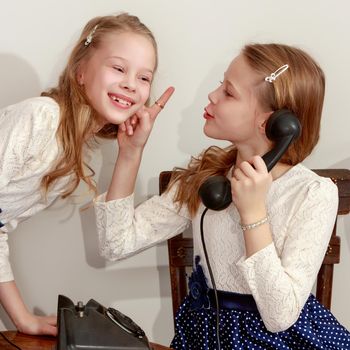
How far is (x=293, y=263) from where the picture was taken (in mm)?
924

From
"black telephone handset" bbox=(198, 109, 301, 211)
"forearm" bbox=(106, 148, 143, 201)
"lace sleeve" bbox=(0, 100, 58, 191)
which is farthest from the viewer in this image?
"forearm" bbox=(106, 148, 143, 201)

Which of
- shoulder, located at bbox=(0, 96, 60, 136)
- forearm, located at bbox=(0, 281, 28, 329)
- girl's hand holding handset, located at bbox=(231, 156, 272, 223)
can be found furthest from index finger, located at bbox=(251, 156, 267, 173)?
forearm, located at bbox=(0, 281, 28, 329)

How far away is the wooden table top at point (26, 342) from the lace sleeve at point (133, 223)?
20cm

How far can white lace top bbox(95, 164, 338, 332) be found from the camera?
2.98 feet

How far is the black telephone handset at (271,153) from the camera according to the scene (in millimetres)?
893

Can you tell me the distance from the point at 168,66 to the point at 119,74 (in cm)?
19

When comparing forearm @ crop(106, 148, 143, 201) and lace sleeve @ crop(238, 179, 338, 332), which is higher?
forearm @ crop(106, 148, 143, 201)

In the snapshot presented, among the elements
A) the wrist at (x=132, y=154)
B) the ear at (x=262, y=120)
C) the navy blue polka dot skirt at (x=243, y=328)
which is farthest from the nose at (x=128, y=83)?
the navy blue polka dot skirt at (x=243, y=328)

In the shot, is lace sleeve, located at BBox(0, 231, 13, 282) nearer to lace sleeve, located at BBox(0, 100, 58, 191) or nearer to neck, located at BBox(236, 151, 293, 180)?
lace sleeve, located at BBox(0, 100, 58, 191)

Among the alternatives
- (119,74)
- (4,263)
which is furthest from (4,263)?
(119,74)

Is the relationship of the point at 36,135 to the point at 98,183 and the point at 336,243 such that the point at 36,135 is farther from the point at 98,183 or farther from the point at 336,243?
the point at 336,243

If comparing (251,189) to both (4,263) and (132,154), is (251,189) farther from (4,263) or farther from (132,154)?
(4,263)

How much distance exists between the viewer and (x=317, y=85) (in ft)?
3.28

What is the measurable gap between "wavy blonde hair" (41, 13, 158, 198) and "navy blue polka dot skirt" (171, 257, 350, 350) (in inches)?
11.5
